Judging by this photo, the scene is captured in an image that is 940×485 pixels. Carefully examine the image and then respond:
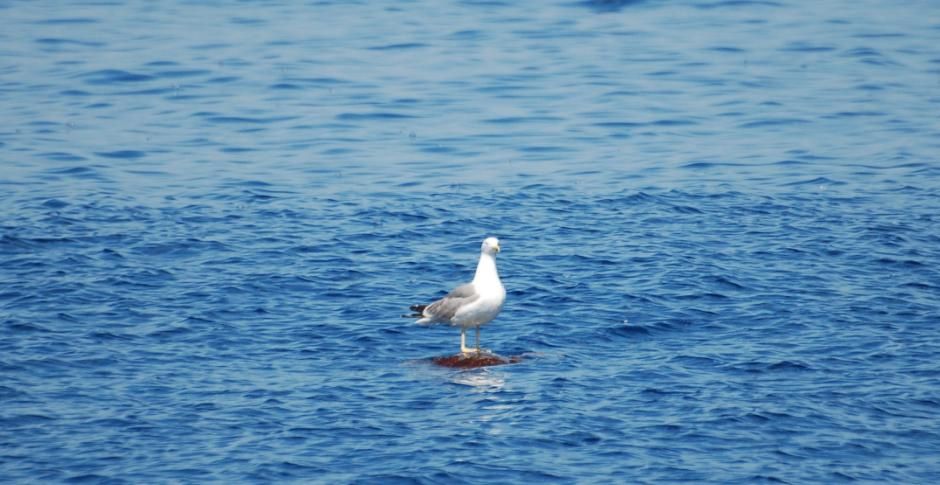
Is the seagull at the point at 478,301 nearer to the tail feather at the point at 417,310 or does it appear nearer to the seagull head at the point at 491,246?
the seagull head at the point at 491,246

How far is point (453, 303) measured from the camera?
1603 cm

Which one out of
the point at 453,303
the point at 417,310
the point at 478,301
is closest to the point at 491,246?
the point at 478,301

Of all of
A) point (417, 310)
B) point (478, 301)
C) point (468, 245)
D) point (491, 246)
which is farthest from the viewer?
point (468, 245)

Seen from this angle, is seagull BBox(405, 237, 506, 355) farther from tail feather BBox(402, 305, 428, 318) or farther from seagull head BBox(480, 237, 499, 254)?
tail feather BBox(402, 305, 428, 318)

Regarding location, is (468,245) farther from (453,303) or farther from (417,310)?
(453,303)

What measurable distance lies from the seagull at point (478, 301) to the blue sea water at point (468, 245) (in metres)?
0.73

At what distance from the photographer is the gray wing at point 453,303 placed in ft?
52.3

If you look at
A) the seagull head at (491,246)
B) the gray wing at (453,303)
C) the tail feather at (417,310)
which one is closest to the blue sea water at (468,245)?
the tail feather at (417,310)

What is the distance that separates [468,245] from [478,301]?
19.6 ft

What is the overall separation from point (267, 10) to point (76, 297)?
2556 centimetres

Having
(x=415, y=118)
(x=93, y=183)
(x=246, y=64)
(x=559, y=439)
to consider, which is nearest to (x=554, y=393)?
(x=559, y=439)

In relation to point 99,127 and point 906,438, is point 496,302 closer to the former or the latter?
point 906,438

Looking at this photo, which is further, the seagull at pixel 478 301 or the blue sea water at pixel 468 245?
the seagull at pixel 478 301

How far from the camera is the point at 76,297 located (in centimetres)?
1886
